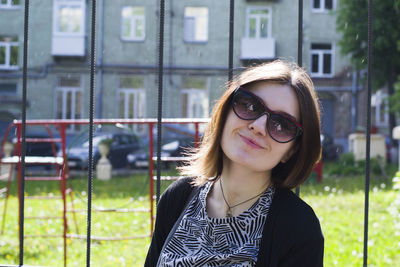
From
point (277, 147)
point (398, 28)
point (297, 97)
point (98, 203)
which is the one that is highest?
point (398, 28)

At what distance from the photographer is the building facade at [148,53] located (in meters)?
18.3

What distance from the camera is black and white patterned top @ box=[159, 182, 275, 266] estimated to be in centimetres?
127

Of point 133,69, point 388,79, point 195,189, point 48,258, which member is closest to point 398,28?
point 388,79

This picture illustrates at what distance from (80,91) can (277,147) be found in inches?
717

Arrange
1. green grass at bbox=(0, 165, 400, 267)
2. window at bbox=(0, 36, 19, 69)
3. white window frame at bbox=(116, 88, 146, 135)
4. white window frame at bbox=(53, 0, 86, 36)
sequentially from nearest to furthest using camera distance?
green grass at bbox=(0, 165, 400, 267) → window at bbox=(0, 36, 19, 69) → white window frame at bbox=(53, 0, 86, 36) → white window frame at bbox=(116, 88, 146, 135)

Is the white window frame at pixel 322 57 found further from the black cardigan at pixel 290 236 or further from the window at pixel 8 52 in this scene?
the black cardigan at pixel 290 236

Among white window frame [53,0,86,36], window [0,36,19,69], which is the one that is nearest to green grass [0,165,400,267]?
window [0,36,19,69]

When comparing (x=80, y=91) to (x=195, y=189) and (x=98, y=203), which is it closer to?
(x=98, y=203)

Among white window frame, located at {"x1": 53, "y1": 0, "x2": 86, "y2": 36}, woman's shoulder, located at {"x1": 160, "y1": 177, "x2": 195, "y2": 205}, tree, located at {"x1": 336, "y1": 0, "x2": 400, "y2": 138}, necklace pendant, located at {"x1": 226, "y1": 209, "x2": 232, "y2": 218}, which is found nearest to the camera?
necklace pendant, located at {"x1": 226, "y1": 209, "x2": 232, "y2": 218}

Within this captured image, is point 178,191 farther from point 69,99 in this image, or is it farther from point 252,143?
point 69,99

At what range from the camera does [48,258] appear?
167 inches

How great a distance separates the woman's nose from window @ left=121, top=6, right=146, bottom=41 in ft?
57.9

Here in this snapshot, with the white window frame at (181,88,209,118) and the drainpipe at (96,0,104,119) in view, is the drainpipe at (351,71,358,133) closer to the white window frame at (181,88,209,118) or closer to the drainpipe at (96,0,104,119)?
the white window frame at (181,88,209,118)

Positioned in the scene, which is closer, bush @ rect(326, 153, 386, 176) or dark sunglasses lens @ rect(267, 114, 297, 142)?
dark sunglasses lens @ rect(267, 114, 297, 142)
